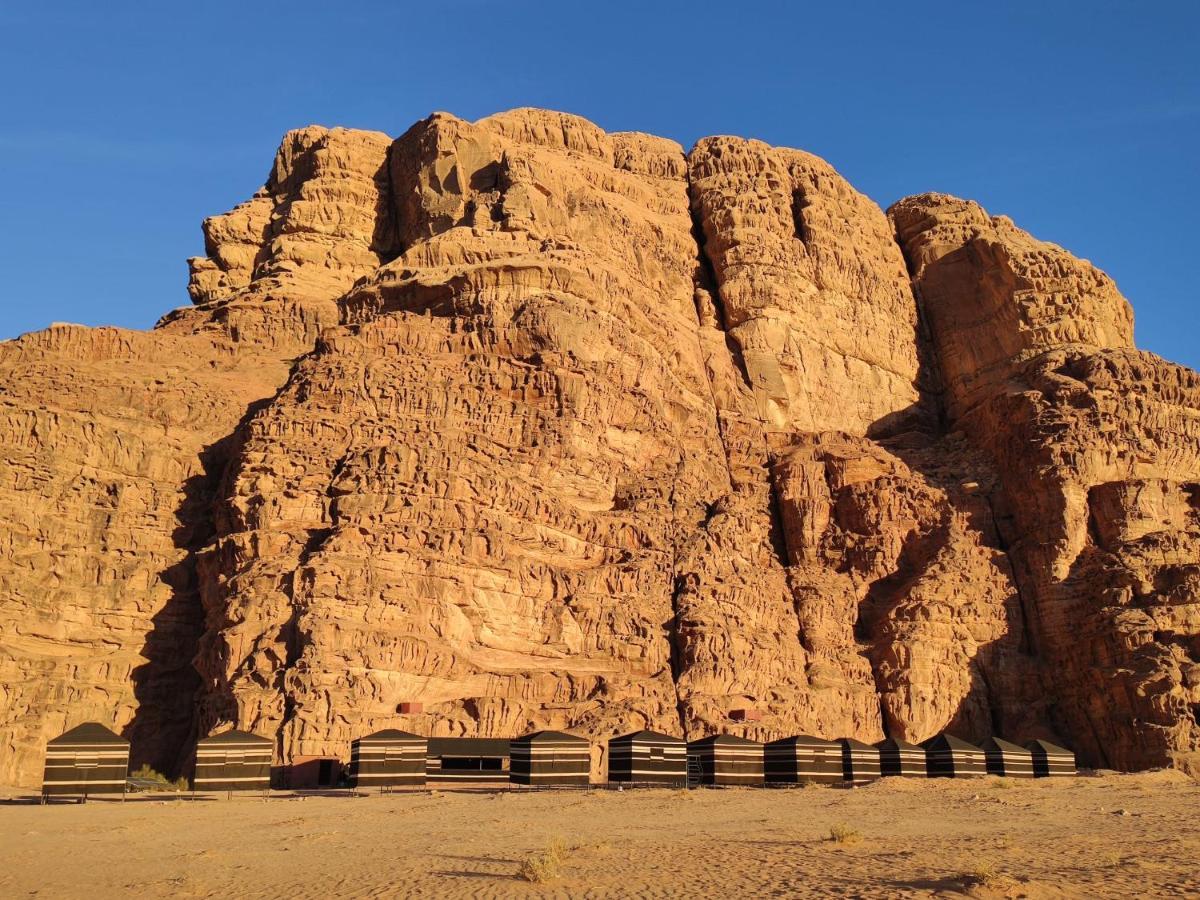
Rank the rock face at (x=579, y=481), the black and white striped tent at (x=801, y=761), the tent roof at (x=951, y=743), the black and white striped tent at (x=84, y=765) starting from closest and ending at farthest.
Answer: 1. the black and white striped tent at (x=84, y=765)
2. the black and white striped tent at (x=801, y=761)
3. the tent roof at (x=951, y=743)
4. the rock face at (x=579, y=481)

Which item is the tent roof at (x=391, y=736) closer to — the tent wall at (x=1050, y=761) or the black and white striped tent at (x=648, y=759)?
the black and white striped tent at (x=648, y=759)

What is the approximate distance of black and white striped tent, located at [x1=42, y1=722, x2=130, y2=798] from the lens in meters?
32.2

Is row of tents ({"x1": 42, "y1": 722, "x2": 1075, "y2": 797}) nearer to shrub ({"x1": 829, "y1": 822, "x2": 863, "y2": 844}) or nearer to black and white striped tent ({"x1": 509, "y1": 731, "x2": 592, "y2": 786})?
black and white striped tent ({"x1": 509, "y1": 731, "x2": 592, "y2": 786})

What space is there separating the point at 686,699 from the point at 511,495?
10750 millimetres

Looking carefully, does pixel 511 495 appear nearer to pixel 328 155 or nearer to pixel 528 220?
pixel 528 220

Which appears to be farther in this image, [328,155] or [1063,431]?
[328,155]

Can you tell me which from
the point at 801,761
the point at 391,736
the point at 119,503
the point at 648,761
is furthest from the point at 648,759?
the point at 119,503

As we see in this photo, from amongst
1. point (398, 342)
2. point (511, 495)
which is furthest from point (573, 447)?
point (398, 342)

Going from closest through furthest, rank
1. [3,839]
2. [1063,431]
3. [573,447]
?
[3,839] → [573,447] → [1063,431]

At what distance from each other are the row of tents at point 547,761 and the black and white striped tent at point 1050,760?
0.63m

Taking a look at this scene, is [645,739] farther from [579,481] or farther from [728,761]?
[579,481]

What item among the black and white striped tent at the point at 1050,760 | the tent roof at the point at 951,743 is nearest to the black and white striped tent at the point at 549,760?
the tent roof at the point at 951,743

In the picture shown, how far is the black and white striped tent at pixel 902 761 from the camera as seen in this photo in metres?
41.4

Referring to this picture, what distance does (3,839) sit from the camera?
22922 millimetres
